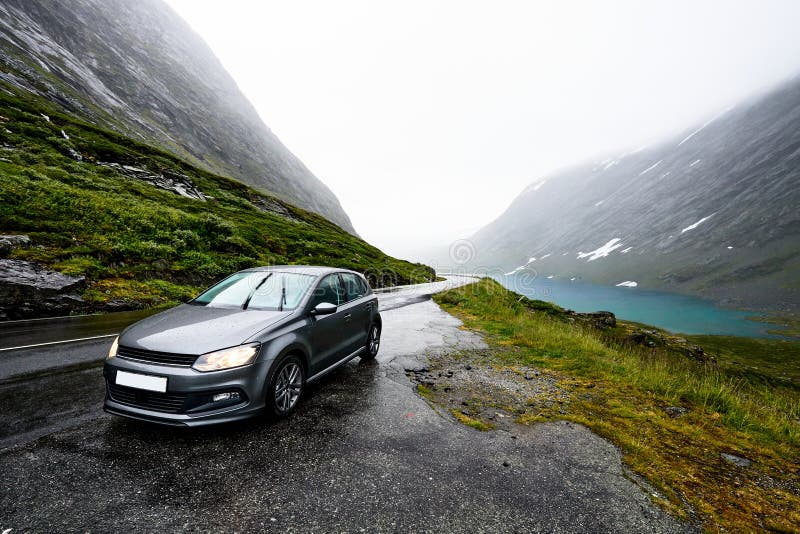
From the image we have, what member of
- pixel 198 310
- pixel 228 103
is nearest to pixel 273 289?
pixel 198 310

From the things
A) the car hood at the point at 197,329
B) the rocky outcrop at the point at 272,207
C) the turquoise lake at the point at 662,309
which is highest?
the rocky outcrop at the point at 272,207

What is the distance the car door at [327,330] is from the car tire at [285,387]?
354 mm

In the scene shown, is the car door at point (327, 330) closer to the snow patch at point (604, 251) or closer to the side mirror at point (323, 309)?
the side mirror at point (323, 309)

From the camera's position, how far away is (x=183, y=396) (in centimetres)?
401

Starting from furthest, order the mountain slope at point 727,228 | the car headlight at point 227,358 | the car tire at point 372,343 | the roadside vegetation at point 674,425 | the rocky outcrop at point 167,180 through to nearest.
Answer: the mountain slope at point 727,228 → the rocky outcrop at point 167,180 → the car tire at point 372,343 → the car headlight at point 227,358 → the roadside vegetation at point 674,425

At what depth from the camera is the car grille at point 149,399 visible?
4.02 m

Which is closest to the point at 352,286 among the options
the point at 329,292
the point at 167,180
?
the point at 329,292

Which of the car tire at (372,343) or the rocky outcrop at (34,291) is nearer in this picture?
the car tire at (372,343)

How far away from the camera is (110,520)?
3006 mm

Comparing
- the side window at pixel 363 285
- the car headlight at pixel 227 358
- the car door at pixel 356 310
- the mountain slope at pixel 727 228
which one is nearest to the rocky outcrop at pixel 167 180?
A: the side window at pixel 363 285

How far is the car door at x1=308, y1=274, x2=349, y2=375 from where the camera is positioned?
5676 millimetres

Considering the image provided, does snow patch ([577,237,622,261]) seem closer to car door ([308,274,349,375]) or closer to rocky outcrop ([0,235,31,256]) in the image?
car door ([308,274,349,375])

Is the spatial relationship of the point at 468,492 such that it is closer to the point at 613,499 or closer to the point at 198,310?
the point at 613,499

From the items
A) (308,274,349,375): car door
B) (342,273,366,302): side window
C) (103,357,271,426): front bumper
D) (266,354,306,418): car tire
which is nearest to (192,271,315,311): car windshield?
(308,274,349,375): car door
